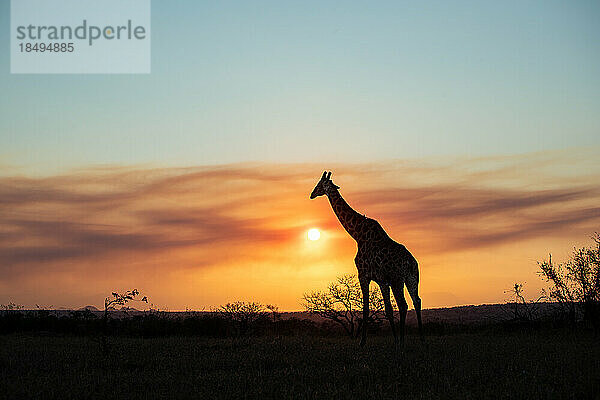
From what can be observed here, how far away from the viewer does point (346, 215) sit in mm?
22016

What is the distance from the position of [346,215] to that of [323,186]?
4.91 ft

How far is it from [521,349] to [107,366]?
11.2 meters

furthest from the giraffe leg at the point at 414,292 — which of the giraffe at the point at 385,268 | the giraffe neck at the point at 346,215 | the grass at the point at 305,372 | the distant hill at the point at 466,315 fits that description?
the distant hill at the point at 466,315

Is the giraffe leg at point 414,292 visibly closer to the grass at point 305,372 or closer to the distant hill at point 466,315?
the grass at point 305,372

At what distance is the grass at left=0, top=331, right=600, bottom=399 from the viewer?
11234mm

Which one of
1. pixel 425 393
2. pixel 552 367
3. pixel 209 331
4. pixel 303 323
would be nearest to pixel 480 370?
pixel 552 367

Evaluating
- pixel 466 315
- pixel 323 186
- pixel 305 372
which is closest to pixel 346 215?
pixel 323 186

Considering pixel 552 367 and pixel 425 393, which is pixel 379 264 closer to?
pixel 552 367

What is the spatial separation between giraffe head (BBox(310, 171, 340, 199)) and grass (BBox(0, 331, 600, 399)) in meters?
6.20

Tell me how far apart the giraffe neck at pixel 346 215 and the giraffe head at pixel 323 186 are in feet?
0.49

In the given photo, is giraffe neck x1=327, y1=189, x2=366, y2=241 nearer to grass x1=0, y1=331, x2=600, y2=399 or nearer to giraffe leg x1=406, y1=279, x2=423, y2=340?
giraffe leg x1=406, y1=279, x2=423, y2=340

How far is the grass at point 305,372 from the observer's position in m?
11.2

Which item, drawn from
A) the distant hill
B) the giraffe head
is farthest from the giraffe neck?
the distant hill

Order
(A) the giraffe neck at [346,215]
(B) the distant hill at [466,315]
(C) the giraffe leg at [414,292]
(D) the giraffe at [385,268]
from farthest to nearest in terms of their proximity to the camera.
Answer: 1. (B) the distant hill at [466,315]
2. (A) the giraffe neck at [346,215]
3. (C) the giraffe leg at [414,292]
4. (D) the giraffe at [385,268]
